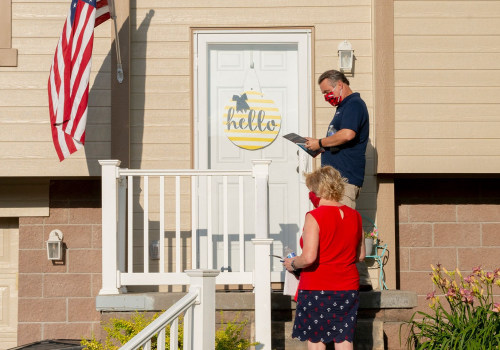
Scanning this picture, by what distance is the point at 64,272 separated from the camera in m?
7.76

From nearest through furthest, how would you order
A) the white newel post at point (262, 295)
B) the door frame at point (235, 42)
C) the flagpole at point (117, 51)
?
1. the white newel post at point (262, 295)
2. the flagpole at point (117, 51)
3. the door frame at point (235, 42)

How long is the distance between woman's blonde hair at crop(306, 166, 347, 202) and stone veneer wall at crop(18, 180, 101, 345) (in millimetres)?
3246

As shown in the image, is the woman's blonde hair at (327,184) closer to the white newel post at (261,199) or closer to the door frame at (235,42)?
the white newel post at (261,199)

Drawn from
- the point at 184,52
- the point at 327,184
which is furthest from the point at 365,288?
the point at 184,52

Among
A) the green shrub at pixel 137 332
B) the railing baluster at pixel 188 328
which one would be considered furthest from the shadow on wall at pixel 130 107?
the railing baluster at pixel 188 328

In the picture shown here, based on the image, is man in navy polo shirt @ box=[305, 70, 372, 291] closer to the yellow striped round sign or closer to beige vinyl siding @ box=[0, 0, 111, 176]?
the yellow striped round sign

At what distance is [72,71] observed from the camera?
281 inches

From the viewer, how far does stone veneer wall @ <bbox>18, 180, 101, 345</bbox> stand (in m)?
7.71

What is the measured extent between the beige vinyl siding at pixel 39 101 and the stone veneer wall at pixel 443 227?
110 inches

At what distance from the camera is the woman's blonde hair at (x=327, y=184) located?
5.08m

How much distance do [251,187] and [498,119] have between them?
226 cm

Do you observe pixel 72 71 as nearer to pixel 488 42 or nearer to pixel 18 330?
pixel 18 330

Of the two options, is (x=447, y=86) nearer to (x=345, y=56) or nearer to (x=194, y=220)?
(x=345, y=56)

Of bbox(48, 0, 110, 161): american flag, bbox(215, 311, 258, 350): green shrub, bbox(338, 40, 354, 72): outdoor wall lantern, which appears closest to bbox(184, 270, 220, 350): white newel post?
bbox(215, 311, 258, 350): green shrub
